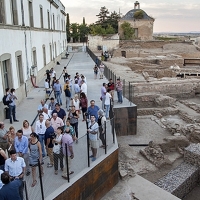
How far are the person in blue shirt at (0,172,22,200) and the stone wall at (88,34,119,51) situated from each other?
152ft

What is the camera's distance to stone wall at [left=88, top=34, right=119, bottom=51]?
50.0m

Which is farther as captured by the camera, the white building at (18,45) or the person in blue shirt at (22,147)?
the white building at (18,45)

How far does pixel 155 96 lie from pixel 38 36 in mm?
10512

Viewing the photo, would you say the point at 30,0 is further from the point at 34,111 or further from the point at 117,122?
the point at 117,122

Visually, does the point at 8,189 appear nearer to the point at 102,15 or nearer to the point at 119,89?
the point at 119,89

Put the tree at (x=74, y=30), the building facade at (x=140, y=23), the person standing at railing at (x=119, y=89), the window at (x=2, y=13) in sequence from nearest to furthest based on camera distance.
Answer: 1. the window at (x=2, y=13)
2. the person standing at railing at (x=119, y=89)
3. the building facade at (x=140, y=23)
4. the tree at (x=74, y=30)

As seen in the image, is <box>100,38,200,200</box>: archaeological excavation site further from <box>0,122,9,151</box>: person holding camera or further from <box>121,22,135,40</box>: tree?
<box>121,22,135,40</box>: tree

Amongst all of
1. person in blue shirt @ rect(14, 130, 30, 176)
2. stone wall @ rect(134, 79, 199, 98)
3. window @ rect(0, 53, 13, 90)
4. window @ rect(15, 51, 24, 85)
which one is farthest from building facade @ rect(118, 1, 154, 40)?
person in blue shirt @ rect(14, 130, 30, 176)

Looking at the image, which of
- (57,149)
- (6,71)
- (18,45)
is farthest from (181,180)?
(18,45)

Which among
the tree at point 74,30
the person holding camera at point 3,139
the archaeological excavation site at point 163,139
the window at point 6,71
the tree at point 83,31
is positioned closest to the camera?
the person holding camera at point 3,139

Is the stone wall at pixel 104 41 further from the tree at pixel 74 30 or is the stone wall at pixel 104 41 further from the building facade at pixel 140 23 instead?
the tree at pixel 74 30

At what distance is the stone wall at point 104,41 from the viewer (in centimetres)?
5000

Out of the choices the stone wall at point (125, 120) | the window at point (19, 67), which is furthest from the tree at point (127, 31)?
the stone wall at point (125, 120)

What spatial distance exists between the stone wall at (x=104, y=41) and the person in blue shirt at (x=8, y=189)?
152ft
